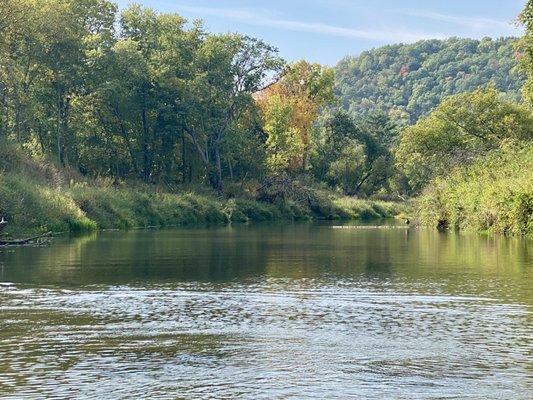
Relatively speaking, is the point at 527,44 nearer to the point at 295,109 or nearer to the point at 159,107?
the point at 159,107

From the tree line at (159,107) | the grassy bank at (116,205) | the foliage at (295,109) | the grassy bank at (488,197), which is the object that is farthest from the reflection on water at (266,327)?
the foliage at (295,109)

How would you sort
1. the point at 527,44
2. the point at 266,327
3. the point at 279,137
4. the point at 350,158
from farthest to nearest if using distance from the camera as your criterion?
the point at 350,158 → the point at 279,137 → the point at 527,44 → the point at 266,327

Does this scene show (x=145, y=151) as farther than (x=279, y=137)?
No

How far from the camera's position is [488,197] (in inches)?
1964

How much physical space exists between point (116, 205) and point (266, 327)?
43.8 metres

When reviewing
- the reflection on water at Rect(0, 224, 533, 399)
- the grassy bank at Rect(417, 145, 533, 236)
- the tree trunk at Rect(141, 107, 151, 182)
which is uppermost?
the tree trunk at Rect(141, 107, 151, 182)

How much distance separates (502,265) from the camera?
96.5 ft

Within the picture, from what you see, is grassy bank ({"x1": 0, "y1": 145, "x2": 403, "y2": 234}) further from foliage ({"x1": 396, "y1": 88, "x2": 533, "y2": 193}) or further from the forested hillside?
foliage ({"x1": 396, "y1": 88, "x2": 533, "y2": 193})

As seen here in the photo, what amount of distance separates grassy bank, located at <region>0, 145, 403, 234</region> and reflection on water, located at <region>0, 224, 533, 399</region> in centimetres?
1424

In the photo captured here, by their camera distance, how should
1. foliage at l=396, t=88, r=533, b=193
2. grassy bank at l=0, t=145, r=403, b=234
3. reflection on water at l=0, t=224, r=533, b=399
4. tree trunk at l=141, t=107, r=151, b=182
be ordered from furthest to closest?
tree trunk at l=141, t=107, r=151, b=182, foliage at l=396, t=88, r=533, b=193, grassy bank at l=0, t=145, r=403, b=234, reflection on water at l=0, t=224, r=533, b=399

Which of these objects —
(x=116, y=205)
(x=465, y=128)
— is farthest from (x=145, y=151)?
(x=465, y=128)

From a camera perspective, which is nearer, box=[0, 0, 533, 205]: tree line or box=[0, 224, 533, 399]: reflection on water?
box=[0, 224, 533, 399]: reflection on water

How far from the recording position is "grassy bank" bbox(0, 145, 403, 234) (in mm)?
46406

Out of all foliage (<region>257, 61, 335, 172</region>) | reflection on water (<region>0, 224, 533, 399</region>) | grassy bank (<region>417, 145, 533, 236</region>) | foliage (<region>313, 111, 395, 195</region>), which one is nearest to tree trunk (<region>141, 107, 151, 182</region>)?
foliage (<region>257, 61, 335, 172</region>)
